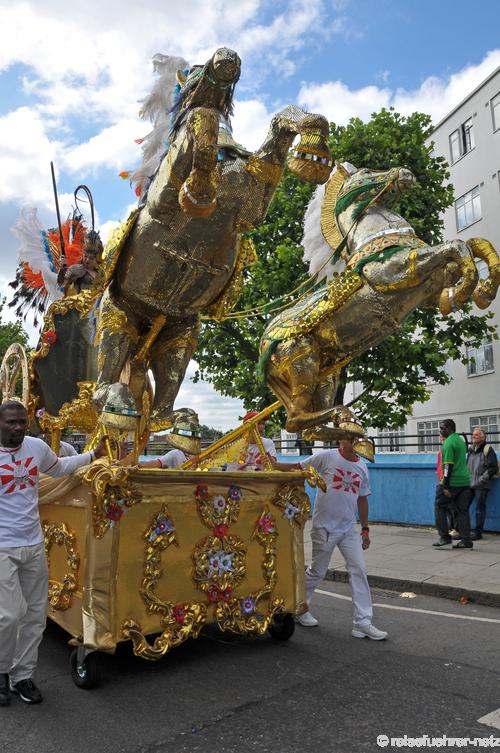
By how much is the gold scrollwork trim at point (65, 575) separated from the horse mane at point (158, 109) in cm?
223

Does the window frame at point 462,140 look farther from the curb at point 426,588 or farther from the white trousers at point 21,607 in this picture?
the white trousers at point 21,607

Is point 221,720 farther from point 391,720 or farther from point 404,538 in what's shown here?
point 404,538

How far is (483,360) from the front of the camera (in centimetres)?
1912

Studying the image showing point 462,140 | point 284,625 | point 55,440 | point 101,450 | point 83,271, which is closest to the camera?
point 101,450

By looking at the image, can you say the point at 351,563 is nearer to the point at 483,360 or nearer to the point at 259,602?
the point at 259,602

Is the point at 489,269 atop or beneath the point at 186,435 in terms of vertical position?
atop

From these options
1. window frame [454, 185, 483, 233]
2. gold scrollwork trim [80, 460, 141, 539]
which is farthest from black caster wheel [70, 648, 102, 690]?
window frame [454, 185, 483, 233]

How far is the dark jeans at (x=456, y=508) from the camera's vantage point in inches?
327

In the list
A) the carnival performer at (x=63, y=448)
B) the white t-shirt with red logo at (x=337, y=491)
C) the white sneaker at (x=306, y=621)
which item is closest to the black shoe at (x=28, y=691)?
the carnival performer at (x=63, y=448)

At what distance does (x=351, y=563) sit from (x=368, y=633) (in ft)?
1.67

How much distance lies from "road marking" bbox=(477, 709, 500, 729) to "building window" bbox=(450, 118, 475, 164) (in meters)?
19.9

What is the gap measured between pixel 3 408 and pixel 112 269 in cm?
99

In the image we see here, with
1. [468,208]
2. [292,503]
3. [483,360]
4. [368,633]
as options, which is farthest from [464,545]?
[468,208]

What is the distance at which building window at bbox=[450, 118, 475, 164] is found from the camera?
66.2 feet
